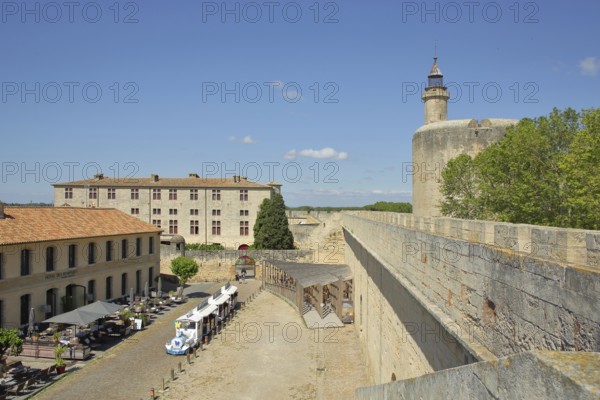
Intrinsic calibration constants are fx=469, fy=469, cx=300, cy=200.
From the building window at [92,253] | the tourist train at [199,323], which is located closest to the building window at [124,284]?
the building window at [92,253]

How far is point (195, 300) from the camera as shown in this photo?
3070cm

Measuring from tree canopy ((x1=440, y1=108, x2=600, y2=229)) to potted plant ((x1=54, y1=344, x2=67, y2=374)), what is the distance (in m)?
17.2

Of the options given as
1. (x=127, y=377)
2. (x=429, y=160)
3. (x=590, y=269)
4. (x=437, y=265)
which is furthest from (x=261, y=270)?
(x=590, y=269)

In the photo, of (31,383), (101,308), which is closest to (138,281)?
(101,308)

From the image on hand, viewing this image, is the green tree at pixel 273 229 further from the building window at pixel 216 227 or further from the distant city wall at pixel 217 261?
the building window at pixel 216 227

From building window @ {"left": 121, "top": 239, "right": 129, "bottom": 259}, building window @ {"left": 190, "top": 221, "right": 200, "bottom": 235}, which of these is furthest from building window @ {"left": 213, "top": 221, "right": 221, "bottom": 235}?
building window @ {"left": 121, "top": 239, "right": 129, "bottom": 259}

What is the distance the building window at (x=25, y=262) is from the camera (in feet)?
69.1

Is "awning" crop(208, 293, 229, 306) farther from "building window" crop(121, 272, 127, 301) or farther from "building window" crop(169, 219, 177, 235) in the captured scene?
"building window" crop(169, 219, 177, 235)

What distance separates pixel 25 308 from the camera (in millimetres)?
20906

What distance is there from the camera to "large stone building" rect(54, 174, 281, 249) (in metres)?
48.2

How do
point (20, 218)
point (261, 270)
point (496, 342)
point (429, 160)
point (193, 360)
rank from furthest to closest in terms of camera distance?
point (261, 270) → point (429, 160) → point (20, 218) → point (193, 360) → point (496, 342)

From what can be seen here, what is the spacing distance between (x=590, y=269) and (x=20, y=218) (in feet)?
83.7

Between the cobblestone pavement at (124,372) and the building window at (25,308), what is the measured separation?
4.52m

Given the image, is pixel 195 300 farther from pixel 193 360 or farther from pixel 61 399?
pixel 61 399
